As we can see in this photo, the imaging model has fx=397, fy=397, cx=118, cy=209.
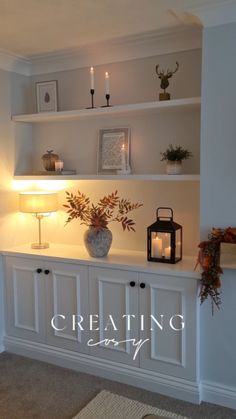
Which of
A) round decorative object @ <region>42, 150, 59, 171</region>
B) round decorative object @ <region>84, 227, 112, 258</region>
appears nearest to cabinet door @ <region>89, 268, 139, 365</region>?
round decorative object @ <region>84, 227, 112, 258</region>

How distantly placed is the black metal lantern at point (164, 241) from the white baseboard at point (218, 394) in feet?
2.68

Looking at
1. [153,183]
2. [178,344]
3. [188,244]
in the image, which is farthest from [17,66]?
[178,344]

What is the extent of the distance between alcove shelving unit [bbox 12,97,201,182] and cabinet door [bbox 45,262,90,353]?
692 millimetres

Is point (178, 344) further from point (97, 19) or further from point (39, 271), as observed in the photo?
point (97, 19)

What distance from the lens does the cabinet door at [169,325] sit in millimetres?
2504

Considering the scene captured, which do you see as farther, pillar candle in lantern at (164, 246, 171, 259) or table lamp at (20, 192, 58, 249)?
table lamp at (20, 192, 58, 249)

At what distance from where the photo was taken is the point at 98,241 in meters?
2.87

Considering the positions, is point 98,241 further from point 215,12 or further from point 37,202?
point 215,12

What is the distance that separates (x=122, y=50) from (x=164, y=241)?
1.45 meters

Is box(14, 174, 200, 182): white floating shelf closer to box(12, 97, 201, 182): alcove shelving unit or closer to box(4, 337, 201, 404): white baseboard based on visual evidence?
box(12, 97, 201, 182): alcove shelving unit

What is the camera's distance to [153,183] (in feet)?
9.80

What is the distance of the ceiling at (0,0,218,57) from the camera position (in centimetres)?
225

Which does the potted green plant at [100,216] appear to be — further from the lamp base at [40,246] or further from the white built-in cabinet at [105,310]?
the lamp base at [40,246]

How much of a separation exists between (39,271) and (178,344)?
1.17m
